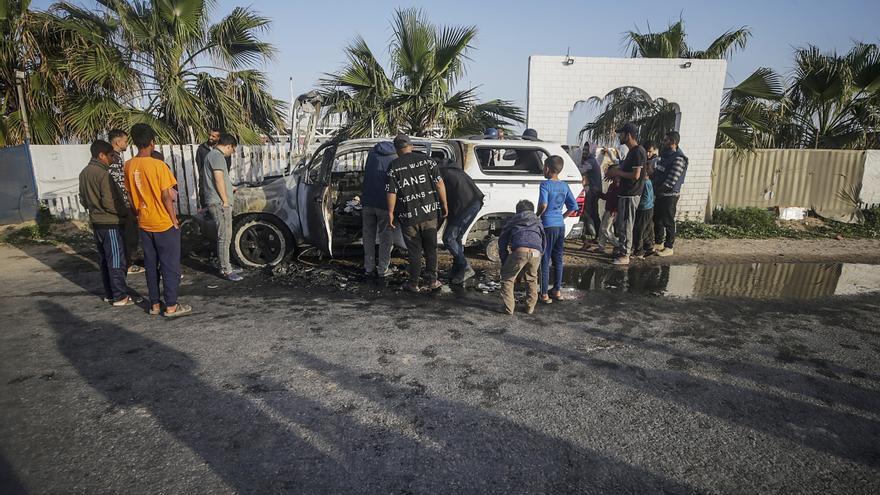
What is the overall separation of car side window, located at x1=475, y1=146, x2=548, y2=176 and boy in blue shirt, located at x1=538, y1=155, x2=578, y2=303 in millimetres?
1508

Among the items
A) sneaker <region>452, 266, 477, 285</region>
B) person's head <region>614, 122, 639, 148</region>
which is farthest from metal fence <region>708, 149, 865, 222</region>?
sneaker <region>452, 266, 477, 285</region>

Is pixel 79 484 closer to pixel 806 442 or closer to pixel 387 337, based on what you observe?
pixel 387 337

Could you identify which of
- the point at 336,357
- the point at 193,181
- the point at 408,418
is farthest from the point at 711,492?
the point at 193,181

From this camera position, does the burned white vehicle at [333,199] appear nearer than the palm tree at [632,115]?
Yes

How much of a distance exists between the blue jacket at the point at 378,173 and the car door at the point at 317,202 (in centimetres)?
61

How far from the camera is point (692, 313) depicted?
5051 mm

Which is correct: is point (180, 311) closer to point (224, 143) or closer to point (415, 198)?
point (224, 143)

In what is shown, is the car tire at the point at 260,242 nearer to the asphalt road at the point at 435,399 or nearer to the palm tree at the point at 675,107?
the asphalt road at the point at 435,399

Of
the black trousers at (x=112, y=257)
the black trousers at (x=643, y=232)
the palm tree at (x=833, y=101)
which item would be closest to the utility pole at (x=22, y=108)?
the black trousers at (x=112, y=257)

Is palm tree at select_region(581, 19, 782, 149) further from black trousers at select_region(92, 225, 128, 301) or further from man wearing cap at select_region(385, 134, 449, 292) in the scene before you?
black trousers at select_region(92, 225, 128, 301)

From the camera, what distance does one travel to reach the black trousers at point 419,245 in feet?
17.7

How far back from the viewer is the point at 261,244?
6.44 m

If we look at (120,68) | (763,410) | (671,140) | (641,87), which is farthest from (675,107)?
(120,68)

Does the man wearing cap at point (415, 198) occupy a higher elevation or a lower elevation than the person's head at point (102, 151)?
lower
